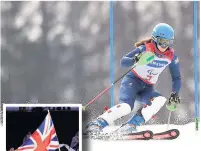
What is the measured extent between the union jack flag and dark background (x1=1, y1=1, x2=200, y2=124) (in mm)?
154

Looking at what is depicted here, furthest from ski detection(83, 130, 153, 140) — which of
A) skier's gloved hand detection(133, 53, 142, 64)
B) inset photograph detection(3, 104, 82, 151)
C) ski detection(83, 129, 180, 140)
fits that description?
skier's gloved hand detection(133, 53, 142, 64)

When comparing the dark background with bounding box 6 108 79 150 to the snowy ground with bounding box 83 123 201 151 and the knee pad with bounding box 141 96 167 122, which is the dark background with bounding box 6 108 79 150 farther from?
the knee pad with bounding box 141 96 167 122

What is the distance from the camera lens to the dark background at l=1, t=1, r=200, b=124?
3102 mm

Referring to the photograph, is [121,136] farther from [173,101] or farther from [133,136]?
[173,101]

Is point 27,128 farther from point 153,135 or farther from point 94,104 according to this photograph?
point 153,135

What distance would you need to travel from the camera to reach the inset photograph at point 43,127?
3.00 meters

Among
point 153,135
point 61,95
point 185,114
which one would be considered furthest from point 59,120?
point 185,114

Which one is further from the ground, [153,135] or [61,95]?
[61,95]

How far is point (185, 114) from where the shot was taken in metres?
3.17

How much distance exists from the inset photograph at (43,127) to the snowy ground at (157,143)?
151mm

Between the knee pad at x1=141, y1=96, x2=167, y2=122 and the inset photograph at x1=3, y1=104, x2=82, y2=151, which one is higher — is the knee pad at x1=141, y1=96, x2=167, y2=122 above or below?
above

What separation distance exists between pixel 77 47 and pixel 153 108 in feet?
1.99

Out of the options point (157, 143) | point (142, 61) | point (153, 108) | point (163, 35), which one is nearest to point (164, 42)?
point (163, 35)

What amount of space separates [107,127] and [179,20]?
31.6 inches
